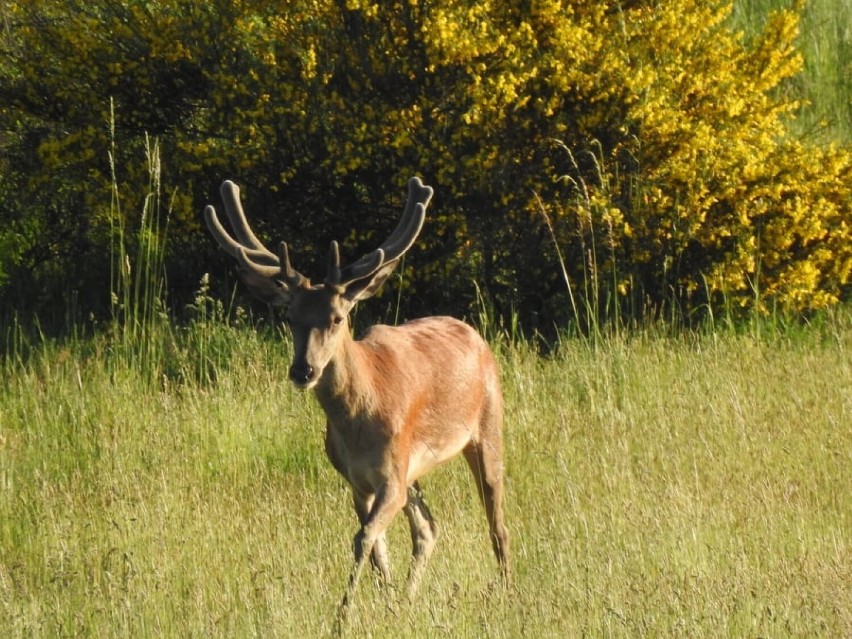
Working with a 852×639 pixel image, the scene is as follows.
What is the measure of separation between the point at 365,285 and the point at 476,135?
4.57 metres

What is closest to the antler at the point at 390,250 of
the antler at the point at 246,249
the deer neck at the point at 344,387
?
the antler at the point at 246,249

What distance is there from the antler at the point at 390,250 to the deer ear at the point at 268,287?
219 millimetres

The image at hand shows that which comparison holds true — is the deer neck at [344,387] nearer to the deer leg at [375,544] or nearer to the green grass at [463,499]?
the deer leg at [375,544]

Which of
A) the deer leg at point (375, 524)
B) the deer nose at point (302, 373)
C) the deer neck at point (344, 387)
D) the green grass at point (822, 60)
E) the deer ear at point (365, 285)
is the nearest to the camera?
the deer leg at point (375, 524)

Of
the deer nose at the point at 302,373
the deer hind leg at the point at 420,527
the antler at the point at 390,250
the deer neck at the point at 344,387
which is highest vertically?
the antler at the point at 390,250

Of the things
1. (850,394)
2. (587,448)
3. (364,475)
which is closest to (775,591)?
(364,475)

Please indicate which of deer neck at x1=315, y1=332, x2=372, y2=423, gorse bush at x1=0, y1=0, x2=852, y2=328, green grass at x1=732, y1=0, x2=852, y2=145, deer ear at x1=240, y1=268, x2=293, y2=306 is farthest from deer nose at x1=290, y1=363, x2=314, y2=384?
green grass at x1=732, y1=0, x2=852, y2=145

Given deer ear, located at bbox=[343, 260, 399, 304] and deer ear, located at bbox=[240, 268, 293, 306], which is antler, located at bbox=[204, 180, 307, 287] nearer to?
deer ear, located at bbox=[240, 268, 293, 306]

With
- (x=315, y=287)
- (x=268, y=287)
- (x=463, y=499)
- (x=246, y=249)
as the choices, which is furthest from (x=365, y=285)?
(x=463, y=499)

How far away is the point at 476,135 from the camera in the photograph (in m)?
11.4

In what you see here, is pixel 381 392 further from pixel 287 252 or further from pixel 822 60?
pixel 822 60

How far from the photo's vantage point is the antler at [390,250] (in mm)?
6879

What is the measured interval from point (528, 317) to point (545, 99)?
6.15 feet

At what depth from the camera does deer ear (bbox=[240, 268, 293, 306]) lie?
696 centimetres
